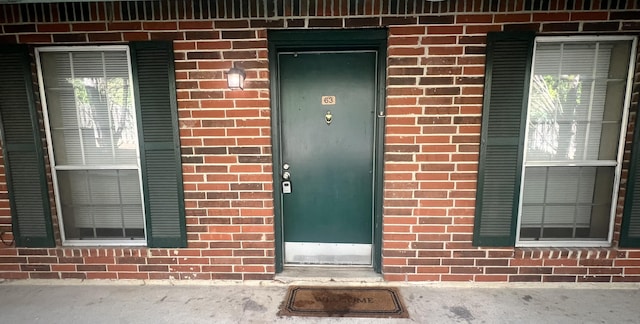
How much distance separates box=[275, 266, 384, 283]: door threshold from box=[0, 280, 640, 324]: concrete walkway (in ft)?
0.41

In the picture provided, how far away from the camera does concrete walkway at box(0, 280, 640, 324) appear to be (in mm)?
2328

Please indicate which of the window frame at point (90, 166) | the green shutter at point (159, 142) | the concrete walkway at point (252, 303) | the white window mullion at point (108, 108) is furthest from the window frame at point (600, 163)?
the white window mullion at point (108, 108)

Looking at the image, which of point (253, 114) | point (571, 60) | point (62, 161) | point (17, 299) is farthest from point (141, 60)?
point (571, 60)

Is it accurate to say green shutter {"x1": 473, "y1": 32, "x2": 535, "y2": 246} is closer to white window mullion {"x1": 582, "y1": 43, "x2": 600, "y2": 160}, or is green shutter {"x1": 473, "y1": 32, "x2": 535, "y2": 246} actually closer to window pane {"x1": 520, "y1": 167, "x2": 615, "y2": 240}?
window pane {"x1": 520, "y1": 167, "x2": 615, "y2": 240}

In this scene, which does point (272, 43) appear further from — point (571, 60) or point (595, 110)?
point (595, 110)

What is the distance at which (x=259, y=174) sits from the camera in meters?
2.66

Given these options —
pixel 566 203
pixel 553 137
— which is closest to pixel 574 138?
pixel 553 137

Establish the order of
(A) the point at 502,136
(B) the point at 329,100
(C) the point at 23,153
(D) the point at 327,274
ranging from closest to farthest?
(A) the point at 502,136
(C) the point at 23,153
(B) the point at 329,100
(D) the point at 327,274

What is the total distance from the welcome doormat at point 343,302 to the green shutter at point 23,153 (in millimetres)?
2280

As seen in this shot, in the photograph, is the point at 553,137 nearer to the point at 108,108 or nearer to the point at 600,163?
the point at 600,163

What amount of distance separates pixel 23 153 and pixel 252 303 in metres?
2.35

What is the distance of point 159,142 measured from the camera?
103 inches

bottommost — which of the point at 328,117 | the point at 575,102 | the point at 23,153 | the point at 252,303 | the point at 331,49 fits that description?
the point at 252,303

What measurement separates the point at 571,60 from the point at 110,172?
160 inches
